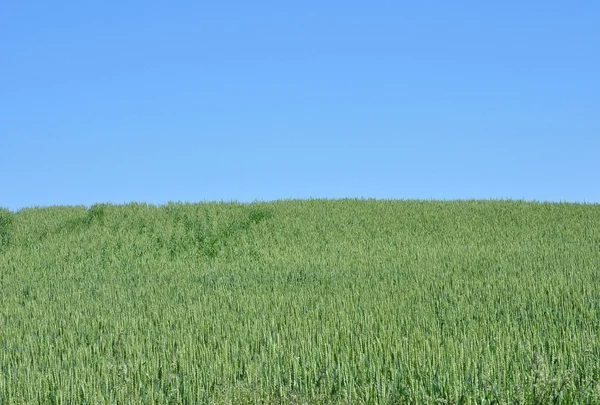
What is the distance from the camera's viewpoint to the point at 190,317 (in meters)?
8.70

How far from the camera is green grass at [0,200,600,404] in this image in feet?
17.6

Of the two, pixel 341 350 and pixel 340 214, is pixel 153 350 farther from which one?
pixel 340 214

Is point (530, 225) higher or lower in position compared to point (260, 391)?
higher

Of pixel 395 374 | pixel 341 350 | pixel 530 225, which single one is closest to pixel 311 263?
pixel 341 350

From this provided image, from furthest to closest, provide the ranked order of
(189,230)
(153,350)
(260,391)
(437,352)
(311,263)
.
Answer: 1. (189,230)
2. (311,263)
3. (153,350)
4. (437,352)
5. (260,391)

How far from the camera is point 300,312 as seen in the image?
8.77m

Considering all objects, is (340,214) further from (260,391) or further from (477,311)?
(260,391)

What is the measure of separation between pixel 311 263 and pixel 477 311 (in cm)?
590

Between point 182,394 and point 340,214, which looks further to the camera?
point 340,214

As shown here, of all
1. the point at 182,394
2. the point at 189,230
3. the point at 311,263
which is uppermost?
the point at 189,230

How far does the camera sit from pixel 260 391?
5219 mm

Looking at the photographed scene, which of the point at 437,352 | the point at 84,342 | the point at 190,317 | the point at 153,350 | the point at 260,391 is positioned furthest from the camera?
the point at 190,317

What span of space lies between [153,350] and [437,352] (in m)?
2.99

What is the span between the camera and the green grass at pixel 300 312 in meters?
5.36
